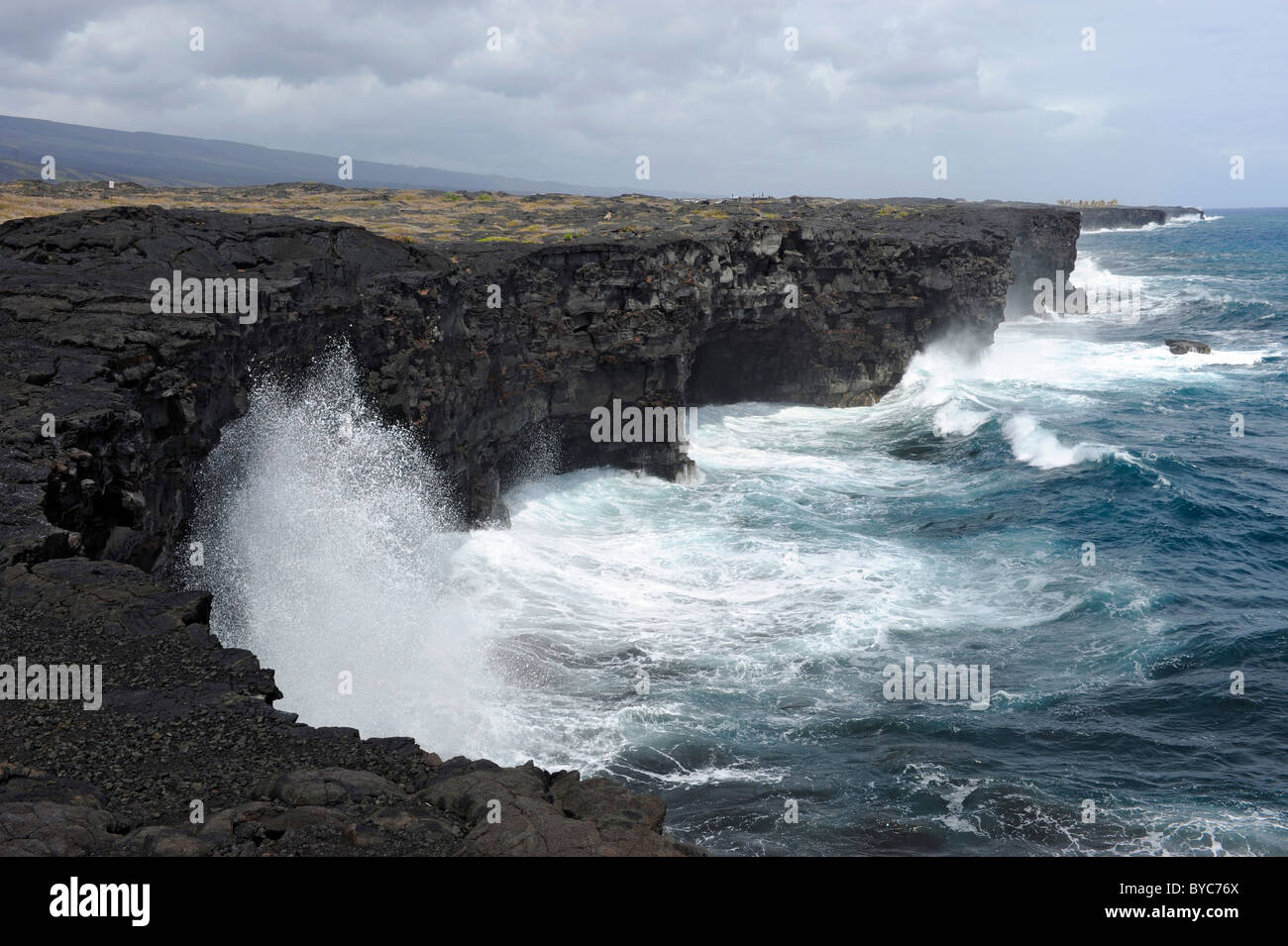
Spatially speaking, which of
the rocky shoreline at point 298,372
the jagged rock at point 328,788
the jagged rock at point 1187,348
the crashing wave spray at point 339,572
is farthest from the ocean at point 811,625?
the jagged rock at point 1187,348

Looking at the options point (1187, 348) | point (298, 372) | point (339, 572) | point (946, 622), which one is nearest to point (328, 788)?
point (339, 572)

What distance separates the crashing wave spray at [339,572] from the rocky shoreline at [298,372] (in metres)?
1.43

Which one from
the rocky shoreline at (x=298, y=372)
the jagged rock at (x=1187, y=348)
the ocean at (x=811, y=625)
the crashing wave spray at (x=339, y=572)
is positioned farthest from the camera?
the jagged rock at (x=1187, y=348)

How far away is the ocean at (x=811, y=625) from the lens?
20.2m

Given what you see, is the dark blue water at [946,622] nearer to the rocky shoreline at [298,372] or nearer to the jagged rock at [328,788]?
the rocky shoreline at [298,372]

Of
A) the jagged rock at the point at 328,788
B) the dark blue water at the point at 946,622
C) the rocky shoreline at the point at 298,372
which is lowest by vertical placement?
the dark blue water at the point at 946,622

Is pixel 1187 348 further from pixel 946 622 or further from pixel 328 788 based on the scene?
pixel 328 788

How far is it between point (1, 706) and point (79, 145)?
202929mm

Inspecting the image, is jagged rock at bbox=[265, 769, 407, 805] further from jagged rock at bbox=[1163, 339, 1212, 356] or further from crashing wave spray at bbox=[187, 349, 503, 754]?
jagged rock at bbox=[1163, 339, 1212, 356]

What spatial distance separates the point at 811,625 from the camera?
28.2 m

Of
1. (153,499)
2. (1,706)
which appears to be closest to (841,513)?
(153,499)

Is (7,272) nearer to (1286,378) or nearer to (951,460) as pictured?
(951,460)

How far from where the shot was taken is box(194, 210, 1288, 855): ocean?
20172mm

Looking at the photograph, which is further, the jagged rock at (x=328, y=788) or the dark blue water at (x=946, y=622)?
the dark blue water at (x=946, y=622)
